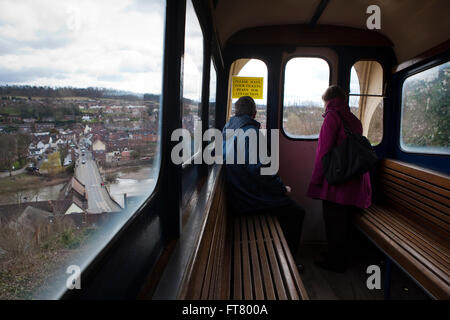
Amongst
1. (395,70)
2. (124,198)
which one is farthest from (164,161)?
(395,70)

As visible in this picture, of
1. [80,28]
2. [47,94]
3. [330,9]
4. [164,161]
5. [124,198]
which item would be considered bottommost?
[124,198]

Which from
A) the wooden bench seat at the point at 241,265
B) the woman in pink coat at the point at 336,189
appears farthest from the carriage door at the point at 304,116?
the wooden bench seat at the point at 241,265

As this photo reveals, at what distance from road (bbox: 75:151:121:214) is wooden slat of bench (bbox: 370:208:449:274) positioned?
2129 mm

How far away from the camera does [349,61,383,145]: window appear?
362cm

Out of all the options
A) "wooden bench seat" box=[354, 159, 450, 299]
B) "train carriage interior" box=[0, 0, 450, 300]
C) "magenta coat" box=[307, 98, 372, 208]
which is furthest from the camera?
"magenta coat" box=[307, 98, 372, 208]

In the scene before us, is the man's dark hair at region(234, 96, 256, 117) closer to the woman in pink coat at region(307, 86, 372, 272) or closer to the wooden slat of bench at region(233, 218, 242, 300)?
the woman in pink coat at region(307, 86, 372, 272)

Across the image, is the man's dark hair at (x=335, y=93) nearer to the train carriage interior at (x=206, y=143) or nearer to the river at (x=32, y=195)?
the train carriage interior at (x=206, y=143)

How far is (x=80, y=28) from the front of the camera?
0.63m

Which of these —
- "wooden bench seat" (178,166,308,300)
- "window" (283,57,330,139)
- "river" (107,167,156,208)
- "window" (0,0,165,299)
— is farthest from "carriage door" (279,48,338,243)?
"window" (0,0,165,299)

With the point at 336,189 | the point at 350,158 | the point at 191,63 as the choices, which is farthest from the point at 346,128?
the point at 191,63

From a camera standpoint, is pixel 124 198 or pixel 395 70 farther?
pixel 395 70

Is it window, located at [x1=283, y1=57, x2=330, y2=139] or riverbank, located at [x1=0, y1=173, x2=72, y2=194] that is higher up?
window, located at [x1=283, y1=57, x2=330, y2=139]
